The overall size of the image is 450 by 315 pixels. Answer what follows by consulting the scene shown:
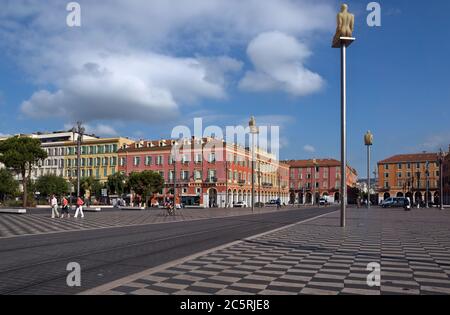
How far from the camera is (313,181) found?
132000 mm

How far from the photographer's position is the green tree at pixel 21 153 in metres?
51.6

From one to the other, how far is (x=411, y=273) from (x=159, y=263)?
5733mm

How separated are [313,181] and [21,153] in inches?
3686

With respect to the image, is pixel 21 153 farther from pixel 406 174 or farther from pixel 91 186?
pixel 406 174

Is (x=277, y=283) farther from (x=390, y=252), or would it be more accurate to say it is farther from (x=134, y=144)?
(x=134, y=144)

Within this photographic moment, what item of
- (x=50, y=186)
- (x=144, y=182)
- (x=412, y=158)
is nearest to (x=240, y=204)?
(x=144, y=182)

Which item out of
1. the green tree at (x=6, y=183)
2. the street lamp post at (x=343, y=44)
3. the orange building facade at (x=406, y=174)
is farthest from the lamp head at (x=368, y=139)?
the orange building facade at (x=406, y=174)

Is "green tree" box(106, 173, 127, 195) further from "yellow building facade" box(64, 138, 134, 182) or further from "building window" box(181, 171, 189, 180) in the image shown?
"yellow building facade" box(64, 138, 134, 182)

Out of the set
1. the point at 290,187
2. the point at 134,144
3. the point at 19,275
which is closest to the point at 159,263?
the point at 19,275

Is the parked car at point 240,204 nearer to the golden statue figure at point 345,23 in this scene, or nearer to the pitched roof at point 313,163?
the pitched roof at point 313,163

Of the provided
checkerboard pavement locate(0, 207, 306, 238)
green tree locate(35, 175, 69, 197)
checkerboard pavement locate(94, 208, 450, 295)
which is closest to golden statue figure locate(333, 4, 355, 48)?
checkerboard pavement locate(94, 208, 450, 295)

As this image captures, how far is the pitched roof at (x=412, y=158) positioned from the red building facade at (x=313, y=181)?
16.0 metres
